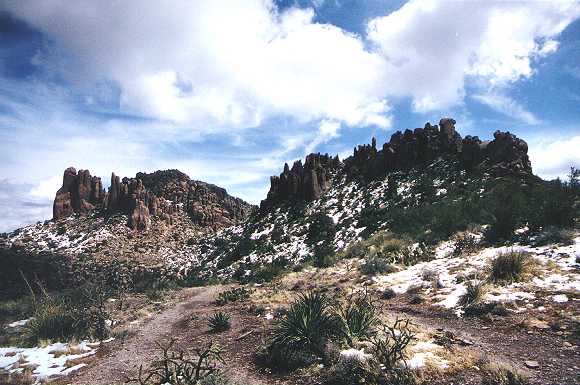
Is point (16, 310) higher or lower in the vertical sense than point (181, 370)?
lower

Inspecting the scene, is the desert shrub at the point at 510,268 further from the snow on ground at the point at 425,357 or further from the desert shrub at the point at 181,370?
the desert shrub at the point at 181,370

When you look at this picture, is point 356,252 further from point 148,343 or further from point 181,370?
point 181,370

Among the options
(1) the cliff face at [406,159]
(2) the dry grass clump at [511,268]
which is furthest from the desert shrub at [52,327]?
(1) the cliff face at [406,159]

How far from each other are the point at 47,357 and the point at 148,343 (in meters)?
2.90

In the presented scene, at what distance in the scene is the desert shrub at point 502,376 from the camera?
5.27m

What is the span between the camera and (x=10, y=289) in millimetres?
28672

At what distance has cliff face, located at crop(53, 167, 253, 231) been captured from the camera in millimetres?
58000

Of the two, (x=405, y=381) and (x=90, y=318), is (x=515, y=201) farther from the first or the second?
(x=90, y=318)

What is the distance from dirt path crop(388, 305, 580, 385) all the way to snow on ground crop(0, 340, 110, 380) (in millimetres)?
10142

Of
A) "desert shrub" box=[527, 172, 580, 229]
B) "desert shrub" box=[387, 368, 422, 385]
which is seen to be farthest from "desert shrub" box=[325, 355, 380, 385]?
"desert shrub" box=[527, 172, 580, 229]

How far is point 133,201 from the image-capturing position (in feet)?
192

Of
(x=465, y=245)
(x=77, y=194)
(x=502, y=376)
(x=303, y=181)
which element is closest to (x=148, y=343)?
(x=502, y=376)

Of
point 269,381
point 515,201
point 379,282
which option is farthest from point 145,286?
point 515,201

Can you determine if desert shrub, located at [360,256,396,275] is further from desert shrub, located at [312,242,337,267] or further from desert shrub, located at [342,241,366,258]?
desert shrub, located at [312,242,337,267]
